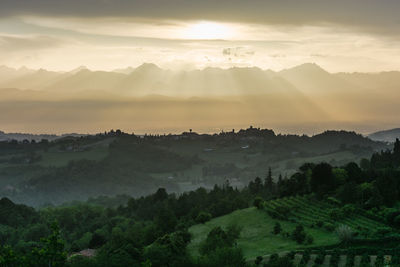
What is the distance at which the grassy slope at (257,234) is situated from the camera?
92.4 metres

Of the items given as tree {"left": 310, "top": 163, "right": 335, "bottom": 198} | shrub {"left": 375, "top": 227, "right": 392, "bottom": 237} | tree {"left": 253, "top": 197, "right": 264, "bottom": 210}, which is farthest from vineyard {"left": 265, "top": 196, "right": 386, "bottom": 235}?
tree {"left": 310, "top": 163, "right": 335, "bottom": 198}

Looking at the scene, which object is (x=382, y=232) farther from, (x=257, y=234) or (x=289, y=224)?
(x=257, y=234)

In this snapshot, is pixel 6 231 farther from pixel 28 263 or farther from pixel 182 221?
pixel 28 263

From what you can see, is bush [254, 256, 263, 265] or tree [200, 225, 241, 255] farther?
tree [200, 225, 241, 255]

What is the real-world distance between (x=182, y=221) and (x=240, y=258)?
191 ft

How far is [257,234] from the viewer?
10588cm

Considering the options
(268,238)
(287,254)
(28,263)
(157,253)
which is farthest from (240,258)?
(28,263)

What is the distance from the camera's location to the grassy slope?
92375 mm

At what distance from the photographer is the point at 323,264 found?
78.7 m

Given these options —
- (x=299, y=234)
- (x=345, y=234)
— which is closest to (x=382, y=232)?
(x=345, y=234)

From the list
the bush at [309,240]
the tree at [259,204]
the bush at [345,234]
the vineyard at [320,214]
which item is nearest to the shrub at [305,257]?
the bush at [309,240]

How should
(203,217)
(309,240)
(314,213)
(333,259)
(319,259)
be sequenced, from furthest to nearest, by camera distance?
(203,217) → (314,213) → (309,240) → (319,259) → (333,259)

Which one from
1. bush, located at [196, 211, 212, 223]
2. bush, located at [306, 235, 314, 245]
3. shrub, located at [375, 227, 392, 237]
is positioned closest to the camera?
shrub, located at [375, 227, 392, 237]

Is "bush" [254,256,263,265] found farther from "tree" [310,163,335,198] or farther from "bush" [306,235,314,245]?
"tree" [310,163,335,198]
